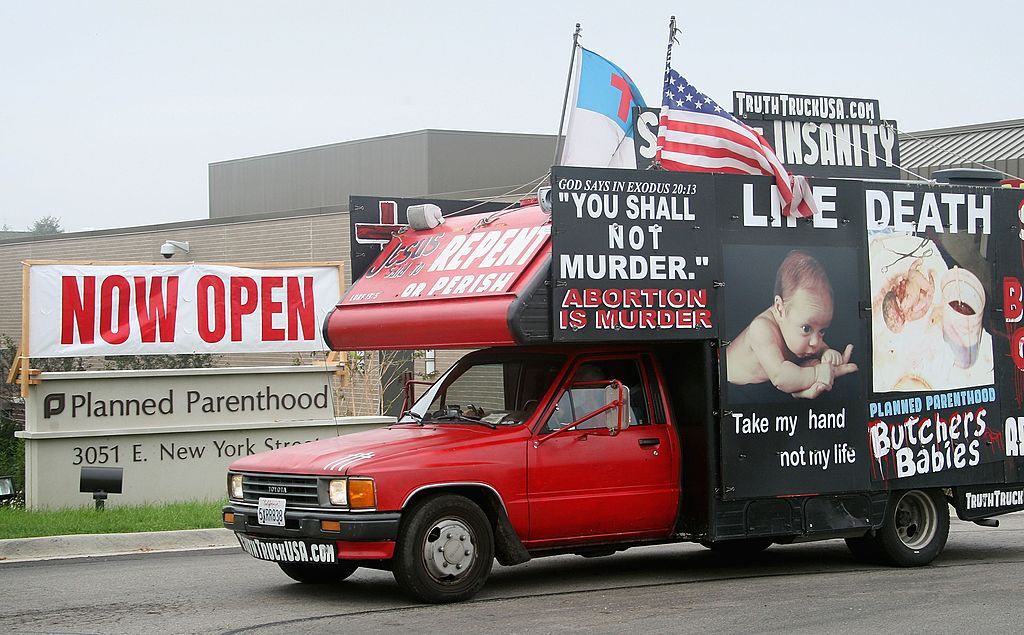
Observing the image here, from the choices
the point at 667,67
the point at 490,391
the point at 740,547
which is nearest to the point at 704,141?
the point at 667,67

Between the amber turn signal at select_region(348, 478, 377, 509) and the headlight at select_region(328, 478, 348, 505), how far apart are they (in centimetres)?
4

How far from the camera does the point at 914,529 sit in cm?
1119

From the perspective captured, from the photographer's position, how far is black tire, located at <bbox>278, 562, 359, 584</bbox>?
979 centimetres

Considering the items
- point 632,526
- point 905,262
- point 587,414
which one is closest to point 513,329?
point 587,414

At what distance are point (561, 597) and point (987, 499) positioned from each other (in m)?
4.19

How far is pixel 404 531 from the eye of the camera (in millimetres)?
8891

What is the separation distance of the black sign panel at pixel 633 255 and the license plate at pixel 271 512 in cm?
221

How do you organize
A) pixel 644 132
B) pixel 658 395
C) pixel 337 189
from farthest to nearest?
pixel 337 189, pixel 644 132, pixel 658 395

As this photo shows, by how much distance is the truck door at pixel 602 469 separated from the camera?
31.2ft

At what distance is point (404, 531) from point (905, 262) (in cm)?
478

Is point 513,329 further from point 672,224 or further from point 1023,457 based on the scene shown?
point 1023,457

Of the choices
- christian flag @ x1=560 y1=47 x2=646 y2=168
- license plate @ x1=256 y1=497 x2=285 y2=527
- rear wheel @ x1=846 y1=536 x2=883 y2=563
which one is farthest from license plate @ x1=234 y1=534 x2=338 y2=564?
christian flag @ x1=560 y1=47 x2=646 y2=168

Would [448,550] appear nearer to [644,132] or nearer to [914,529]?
[914,529]

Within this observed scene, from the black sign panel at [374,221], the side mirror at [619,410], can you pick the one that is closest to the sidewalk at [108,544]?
the black sign panel at [374,221]
